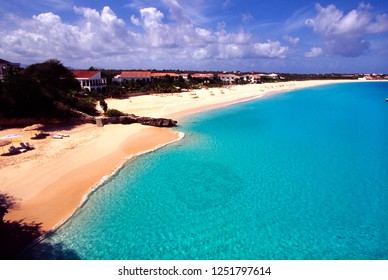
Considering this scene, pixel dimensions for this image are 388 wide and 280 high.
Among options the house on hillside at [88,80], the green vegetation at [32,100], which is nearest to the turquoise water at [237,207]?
the green vegetation at [32,100]

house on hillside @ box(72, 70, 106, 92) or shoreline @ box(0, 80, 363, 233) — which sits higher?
house on hillside @ box(72, 70, 106, 92)

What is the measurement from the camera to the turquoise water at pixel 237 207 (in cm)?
1162

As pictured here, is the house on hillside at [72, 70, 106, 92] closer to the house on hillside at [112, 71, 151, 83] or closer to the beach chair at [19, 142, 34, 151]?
the house on hillside at [112, 71, 151, 83]

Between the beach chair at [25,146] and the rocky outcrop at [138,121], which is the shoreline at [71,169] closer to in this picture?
the beach chair at [25,146]

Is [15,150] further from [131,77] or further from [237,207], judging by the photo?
[131,77]

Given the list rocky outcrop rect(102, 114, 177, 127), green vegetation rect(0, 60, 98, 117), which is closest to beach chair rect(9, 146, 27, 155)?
green vegetation rect(0, 60, 98, 117)

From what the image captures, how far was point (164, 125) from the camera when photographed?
33656mm

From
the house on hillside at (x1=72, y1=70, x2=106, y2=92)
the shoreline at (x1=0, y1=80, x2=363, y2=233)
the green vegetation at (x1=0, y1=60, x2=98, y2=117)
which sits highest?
the house on hillside at (x1=72, y1=70, x2=106, y2=92)

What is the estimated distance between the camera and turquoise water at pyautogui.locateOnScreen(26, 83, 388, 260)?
457 inches

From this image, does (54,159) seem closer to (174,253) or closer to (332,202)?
(174,253)

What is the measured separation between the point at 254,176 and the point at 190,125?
18437 millimetres

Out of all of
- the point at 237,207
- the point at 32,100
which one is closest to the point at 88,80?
the point at 32,100

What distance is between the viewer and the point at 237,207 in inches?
587
